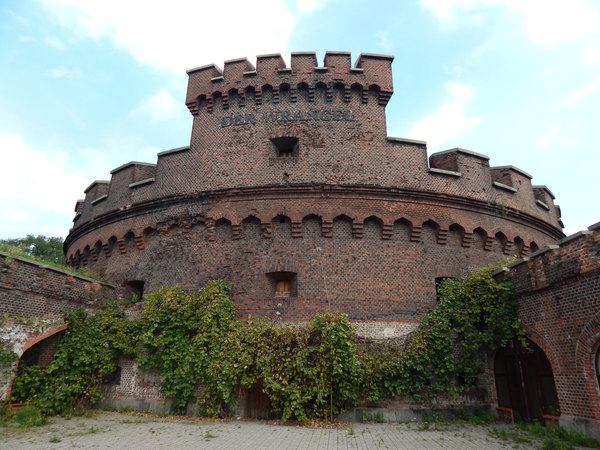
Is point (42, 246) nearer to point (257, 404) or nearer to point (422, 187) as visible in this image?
point (257, 404)

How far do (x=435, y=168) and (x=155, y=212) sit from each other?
10.4 m

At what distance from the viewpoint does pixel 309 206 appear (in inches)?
483

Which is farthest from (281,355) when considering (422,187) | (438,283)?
(422,187)

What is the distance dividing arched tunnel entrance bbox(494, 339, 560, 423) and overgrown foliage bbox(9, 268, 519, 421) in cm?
54

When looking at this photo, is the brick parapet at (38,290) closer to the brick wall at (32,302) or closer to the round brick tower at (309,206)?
the brick wall at (32,302)

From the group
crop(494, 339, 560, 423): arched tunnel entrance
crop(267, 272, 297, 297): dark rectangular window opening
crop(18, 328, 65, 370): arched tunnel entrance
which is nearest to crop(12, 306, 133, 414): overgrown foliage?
crop(18, 328, 65, 370): arched tunnel entrance

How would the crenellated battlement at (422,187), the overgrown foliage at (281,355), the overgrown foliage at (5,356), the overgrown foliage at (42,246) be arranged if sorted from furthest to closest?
the overgrown foliage at (42,246) → the crenellated battlement at (422,187) → the overgrown foliage at (5,356) → the overgrown foliage at (281,355)

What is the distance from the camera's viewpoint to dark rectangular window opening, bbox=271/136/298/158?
13477mm

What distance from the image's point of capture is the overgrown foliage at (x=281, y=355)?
9.79 meters

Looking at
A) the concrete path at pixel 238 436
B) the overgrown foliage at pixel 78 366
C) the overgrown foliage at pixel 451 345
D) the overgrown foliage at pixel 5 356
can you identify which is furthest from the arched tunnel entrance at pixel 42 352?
the overgrown foliage at pixel 451 345

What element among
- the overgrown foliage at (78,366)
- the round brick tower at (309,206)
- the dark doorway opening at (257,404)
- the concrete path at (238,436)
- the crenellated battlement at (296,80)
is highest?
the crenellated battlement at (296,80)

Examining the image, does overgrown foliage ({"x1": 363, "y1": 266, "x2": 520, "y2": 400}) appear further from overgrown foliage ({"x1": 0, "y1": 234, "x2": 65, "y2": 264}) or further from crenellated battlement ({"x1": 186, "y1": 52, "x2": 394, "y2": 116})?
overgrown foliage ({"x1": 0, "y1": 234, "x2": 65, "y2": 264})

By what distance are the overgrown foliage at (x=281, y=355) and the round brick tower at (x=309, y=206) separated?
2.78 feet

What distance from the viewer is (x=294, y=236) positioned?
12.1 metres
